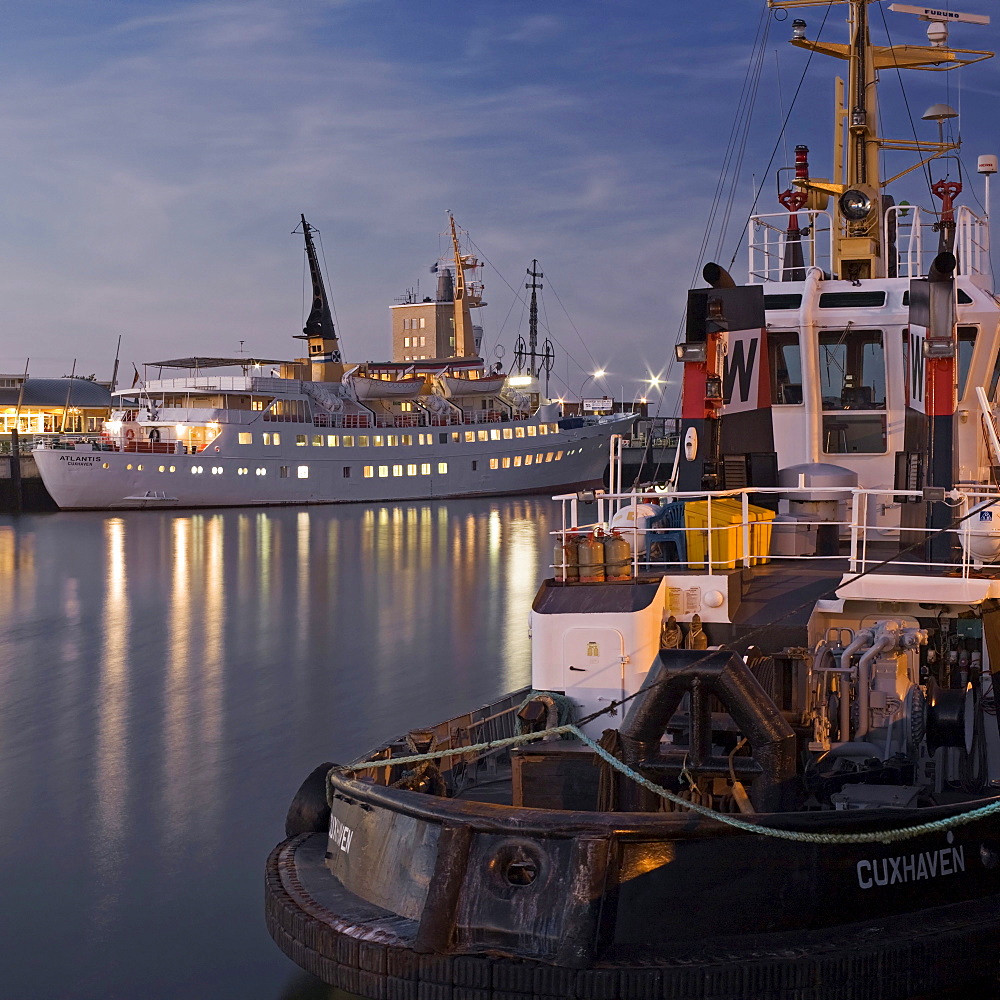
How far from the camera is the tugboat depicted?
272 inches

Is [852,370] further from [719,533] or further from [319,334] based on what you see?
[319,334]

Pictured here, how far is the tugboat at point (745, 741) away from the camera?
22.6ft

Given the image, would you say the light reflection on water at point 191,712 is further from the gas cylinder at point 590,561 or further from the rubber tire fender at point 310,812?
the gas cylinder at point 590,561

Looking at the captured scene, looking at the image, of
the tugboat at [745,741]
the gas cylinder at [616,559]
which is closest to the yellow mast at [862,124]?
the tugboat at [745,741]

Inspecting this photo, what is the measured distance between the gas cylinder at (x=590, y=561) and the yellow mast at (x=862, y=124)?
287 inches

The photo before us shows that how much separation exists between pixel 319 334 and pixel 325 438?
1124 centimetres

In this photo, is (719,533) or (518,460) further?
(518,460)

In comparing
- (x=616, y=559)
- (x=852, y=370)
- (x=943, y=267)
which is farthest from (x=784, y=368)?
(x=616, y=559)

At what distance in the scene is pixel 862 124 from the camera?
1691 cm

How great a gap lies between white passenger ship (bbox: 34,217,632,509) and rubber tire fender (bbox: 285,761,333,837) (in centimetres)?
6166

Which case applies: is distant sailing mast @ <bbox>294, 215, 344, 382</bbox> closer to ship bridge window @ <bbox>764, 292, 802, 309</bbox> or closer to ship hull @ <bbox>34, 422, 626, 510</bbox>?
ship hull @ <bbox>34, 422, 626, 510</bbox>

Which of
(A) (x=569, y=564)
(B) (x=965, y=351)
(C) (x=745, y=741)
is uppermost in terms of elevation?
(B) (x=965, y=351)

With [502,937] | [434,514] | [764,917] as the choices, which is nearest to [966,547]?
[764,917]

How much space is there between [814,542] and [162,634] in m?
18.2
